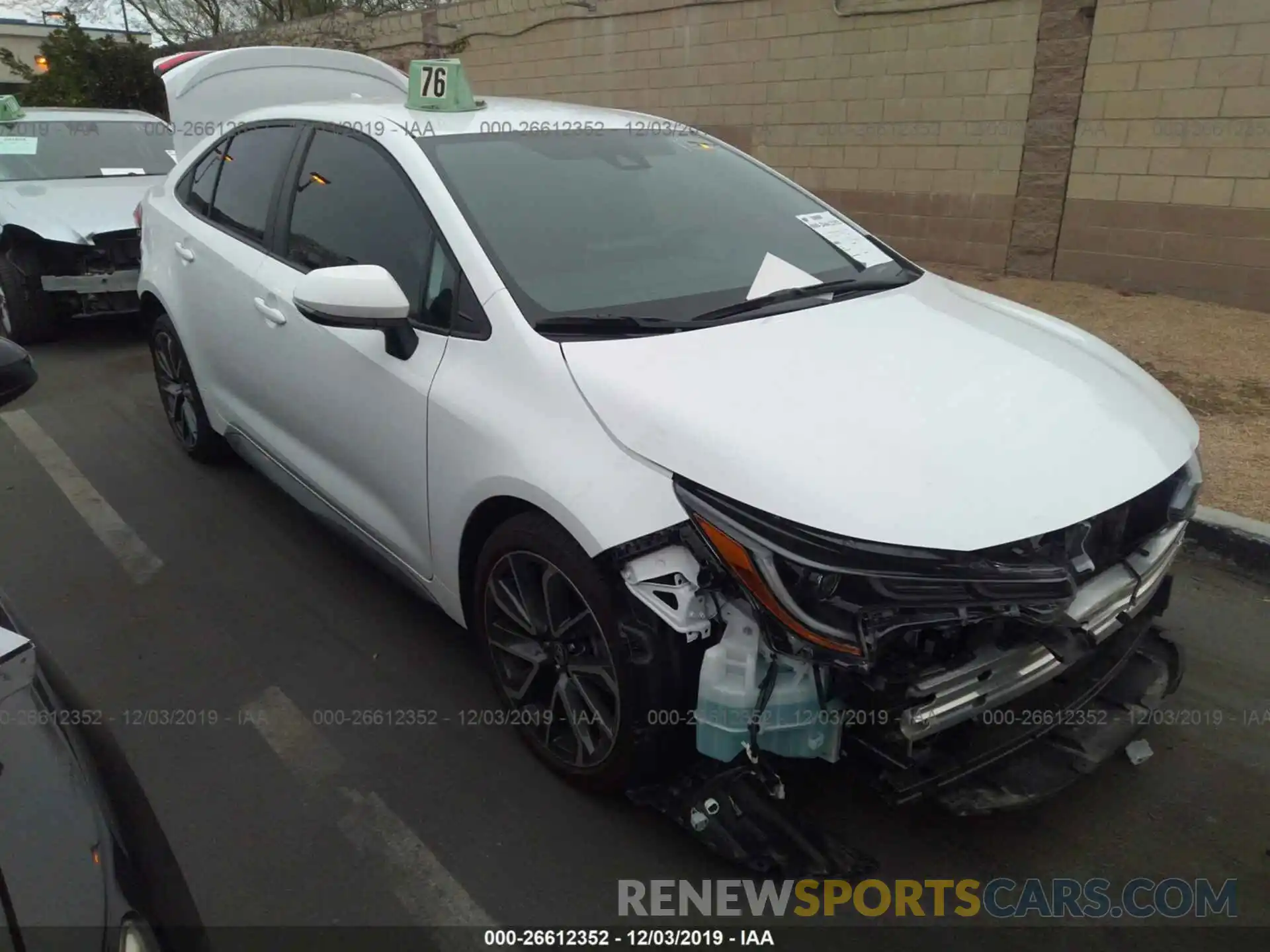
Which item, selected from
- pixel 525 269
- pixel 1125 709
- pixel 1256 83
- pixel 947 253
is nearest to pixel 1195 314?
pixel 1256 83

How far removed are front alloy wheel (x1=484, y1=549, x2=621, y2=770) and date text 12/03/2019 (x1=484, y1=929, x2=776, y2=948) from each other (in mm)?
407

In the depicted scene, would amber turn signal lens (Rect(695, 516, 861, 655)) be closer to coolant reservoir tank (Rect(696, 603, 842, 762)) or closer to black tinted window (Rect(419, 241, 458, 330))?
coolant reservoir tank (Rect(696, 603, 842, 762))

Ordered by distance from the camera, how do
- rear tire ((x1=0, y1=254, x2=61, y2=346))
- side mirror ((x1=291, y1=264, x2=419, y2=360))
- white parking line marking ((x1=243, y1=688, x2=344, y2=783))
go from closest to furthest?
side mirror ((x1=291, y1=264, x2=419, y2=360))
white parking line marking ((x1=243, y1=688, x2=344, y2=783))
rear tire ((x1=0, y1=254, x2=61, y2=346))

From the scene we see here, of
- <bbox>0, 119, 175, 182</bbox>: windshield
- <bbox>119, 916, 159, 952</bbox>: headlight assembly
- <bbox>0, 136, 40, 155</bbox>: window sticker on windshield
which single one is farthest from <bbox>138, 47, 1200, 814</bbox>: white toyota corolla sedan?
<bbox>0, 136, 40, 155</bbox>: window sticker on windshield

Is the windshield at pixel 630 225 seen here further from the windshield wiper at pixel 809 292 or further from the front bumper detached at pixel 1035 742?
the front bumper detached at pixel 1035 742

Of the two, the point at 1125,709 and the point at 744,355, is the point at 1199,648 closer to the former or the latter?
the point at 1125,709

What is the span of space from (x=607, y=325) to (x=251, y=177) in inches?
88.4

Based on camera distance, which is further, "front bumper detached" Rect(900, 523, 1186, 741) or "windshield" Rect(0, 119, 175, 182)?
"windshield" Rect(0, 119, 175, 182)

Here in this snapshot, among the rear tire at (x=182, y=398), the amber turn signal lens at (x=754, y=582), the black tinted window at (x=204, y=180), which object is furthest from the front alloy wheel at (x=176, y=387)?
the amber turn signal lens at (x=754, y=582)

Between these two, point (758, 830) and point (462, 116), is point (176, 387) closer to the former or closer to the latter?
point (462, 116)

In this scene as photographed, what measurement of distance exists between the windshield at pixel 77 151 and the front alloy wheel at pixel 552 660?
7.45 m

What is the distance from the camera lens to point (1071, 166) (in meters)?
7.79

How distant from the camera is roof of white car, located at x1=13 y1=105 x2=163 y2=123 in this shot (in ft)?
28.0

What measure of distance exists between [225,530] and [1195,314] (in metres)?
6.82
